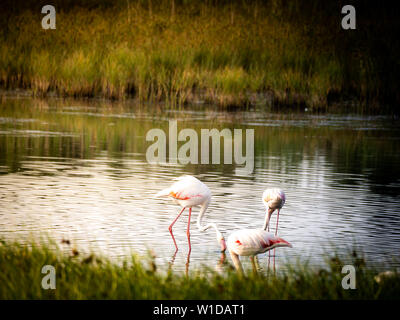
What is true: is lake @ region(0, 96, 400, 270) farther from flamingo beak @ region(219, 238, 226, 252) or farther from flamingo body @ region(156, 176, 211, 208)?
flamingo body @ region(156, 176, 211, 208)

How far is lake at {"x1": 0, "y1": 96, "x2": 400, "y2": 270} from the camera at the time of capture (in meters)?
10.3

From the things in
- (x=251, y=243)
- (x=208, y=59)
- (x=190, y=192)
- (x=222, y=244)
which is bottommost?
(x=222, y=244)

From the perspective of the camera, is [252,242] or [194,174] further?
[194,174]

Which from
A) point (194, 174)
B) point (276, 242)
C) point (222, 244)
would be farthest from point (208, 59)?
point (276, 242)

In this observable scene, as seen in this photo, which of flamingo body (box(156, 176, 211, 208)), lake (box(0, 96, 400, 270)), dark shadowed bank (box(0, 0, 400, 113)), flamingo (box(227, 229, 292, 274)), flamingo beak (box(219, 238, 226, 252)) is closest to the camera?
flamingo (box(227, 229, 292, 274))

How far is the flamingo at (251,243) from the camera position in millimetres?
8695

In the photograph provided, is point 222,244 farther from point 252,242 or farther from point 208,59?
point 208,59

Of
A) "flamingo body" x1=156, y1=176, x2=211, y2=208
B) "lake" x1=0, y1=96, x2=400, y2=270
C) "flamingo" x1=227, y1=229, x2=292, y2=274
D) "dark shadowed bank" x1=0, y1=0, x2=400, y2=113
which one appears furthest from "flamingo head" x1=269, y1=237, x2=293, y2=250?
"dark shadowed bank" x1=0, y1=0, x2=400, y2=113

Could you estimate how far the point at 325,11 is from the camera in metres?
40.9

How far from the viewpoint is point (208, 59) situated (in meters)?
30.2

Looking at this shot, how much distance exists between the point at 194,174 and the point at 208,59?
15.0 m

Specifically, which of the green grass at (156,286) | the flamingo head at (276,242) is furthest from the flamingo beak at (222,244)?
the green grass at (156,286)

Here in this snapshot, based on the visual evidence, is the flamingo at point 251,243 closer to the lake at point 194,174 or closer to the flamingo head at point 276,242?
the flamingo head at point 276,242

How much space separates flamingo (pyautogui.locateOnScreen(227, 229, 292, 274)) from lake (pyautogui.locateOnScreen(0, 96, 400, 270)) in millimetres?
454
